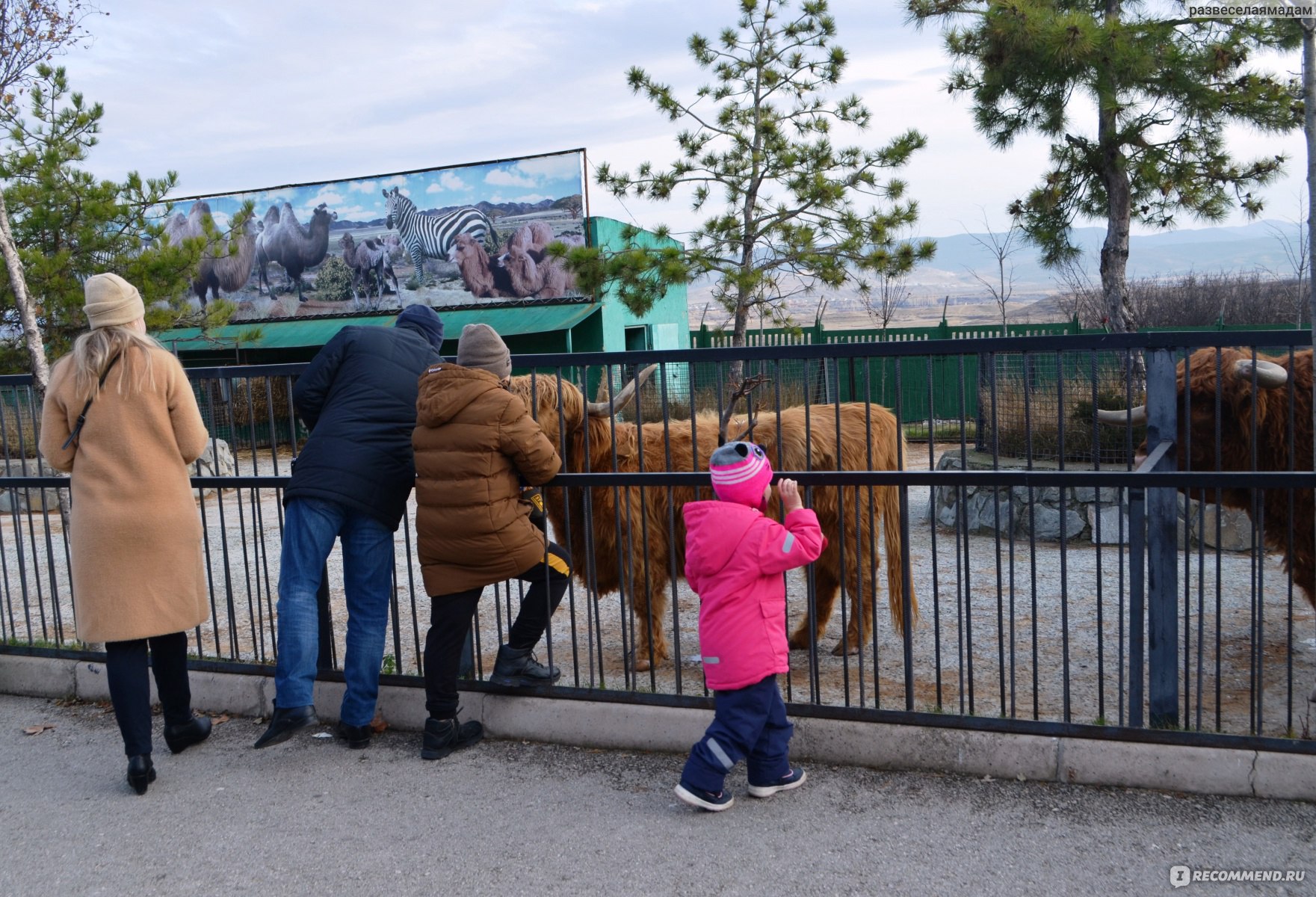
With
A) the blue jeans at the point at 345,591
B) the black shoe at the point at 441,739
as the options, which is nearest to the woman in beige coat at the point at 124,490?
the blue jeans at the point at 345,591

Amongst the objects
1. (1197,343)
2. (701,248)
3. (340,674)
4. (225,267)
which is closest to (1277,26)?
(701,248)

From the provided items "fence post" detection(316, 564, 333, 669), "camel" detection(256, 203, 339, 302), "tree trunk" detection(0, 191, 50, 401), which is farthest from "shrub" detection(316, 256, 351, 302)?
"fence post" detection(316, 564, 333, 669)

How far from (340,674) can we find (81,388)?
1.80 metres

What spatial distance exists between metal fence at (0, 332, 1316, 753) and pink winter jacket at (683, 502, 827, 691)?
0.51 meters

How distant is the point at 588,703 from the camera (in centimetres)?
448

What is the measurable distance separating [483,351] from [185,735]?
216 cm

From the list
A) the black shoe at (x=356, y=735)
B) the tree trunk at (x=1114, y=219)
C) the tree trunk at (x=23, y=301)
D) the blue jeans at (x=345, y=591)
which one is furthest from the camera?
the tree trunk at (x=1114, y=219)

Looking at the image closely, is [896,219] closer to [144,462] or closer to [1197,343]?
[1197,343]

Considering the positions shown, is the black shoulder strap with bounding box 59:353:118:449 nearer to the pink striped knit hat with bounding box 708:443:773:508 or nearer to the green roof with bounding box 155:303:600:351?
the pink striped knit hat with bounding box 708:443:773:508

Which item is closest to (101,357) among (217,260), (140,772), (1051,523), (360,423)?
(360,423)

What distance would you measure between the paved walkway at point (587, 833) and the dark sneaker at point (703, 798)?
38 millimetres

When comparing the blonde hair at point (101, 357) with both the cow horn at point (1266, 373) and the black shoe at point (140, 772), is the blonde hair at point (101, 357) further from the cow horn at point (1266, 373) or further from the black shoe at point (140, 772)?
the cow horn at point (1266, 373)

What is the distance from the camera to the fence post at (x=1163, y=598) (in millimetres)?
3727

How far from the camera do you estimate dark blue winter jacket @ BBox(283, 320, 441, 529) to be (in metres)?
4.34
